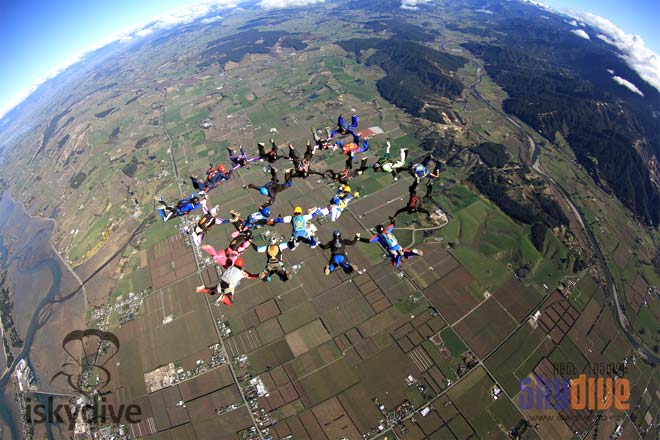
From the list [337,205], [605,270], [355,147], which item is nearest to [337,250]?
[337,205]

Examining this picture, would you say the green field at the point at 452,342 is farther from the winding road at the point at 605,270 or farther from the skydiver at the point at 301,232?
the skydiver at the point at 301,232

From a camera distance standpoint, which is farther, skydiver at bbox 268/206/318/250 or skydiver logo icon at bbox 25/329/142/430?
skydiver logo icon at bbox 25/329/142/430

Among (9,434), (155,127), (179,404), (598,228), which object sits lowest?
(598,228)

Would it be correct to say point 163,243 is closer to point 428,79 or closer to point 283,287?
point 283,287

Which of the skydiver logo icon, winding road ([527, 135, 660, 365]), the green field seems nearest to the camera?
the skydiver logo icon

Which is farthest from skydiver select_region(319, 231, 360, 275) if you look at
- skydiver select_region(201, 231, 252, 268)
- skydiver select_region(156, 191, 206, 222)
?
skydiver select_region(156, 191, 206, 222)

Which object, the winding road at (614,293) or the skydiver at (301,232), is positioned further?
the winding road at (614,293)

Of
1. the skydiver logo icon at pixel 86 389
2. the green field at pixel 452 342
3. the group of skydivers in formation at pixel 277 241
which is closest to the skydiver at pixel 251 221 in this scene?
the group of skydivers in formation at pixel 277 241

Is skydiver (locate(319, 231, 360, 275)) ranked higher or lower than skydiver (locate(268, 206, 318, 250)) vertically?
lower

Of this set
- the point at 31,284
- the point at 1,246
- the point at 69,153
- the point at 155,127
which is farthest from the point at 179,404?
the point at 69,153

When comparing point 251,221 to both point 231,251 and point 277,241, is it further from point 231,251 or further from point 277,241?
point 231,251

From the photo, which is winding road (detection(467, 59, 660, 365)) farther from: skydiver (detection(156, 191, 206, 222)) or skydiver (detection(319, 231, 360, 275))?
skydiver (detection(156, 191, 206, 222))
